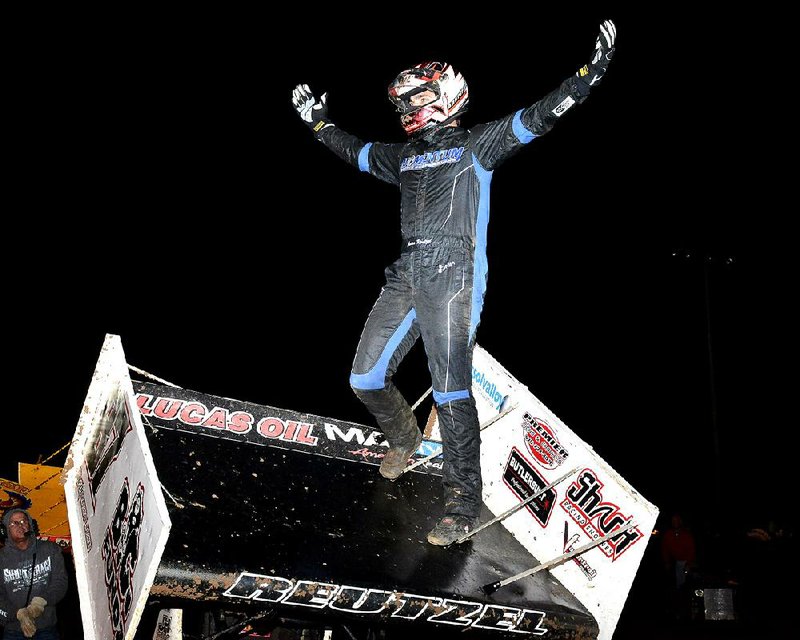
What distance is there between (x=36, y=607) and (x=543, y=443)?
13.6ft

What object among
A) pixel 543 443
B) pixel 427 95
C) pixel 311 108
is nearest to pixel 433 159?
pixel 427 95

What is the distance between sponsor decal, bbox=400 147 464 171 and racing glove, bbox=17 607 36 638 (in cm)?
443

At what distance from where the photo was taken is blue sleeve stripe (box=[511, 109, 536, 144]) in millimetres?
3977

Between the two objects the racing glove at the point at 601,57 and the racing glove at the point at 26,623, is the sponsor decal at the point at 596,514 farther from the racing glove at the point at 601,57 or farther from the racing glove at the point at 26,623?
the racing glove at the point at 26,623

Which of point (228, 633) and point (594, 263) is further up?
point (594, 263)

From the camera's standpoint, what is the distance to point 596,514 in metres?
4.08

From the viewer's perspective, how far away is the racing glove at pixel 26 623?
5832 millimetres

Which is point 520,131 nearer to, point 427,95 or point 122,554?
point 427,95

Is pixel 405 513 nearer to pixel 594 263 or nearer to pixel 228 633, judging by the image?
pixel 228 633

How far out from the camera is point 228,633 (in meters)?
4.16

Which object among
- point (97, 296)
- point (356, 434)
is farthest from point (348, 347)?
point (356, 434)

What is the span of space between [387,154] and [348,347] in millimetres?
21666

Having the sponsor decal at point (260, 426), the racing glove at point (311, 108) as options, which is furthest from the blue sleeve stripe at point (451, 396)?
the racing glove at point (311, 108)

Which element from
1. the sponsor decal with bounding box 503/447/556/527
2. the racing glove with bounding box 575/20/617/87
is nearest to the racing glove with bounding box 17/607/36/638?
Answer: the sponsor decal with bounding box 503/447/556/527
